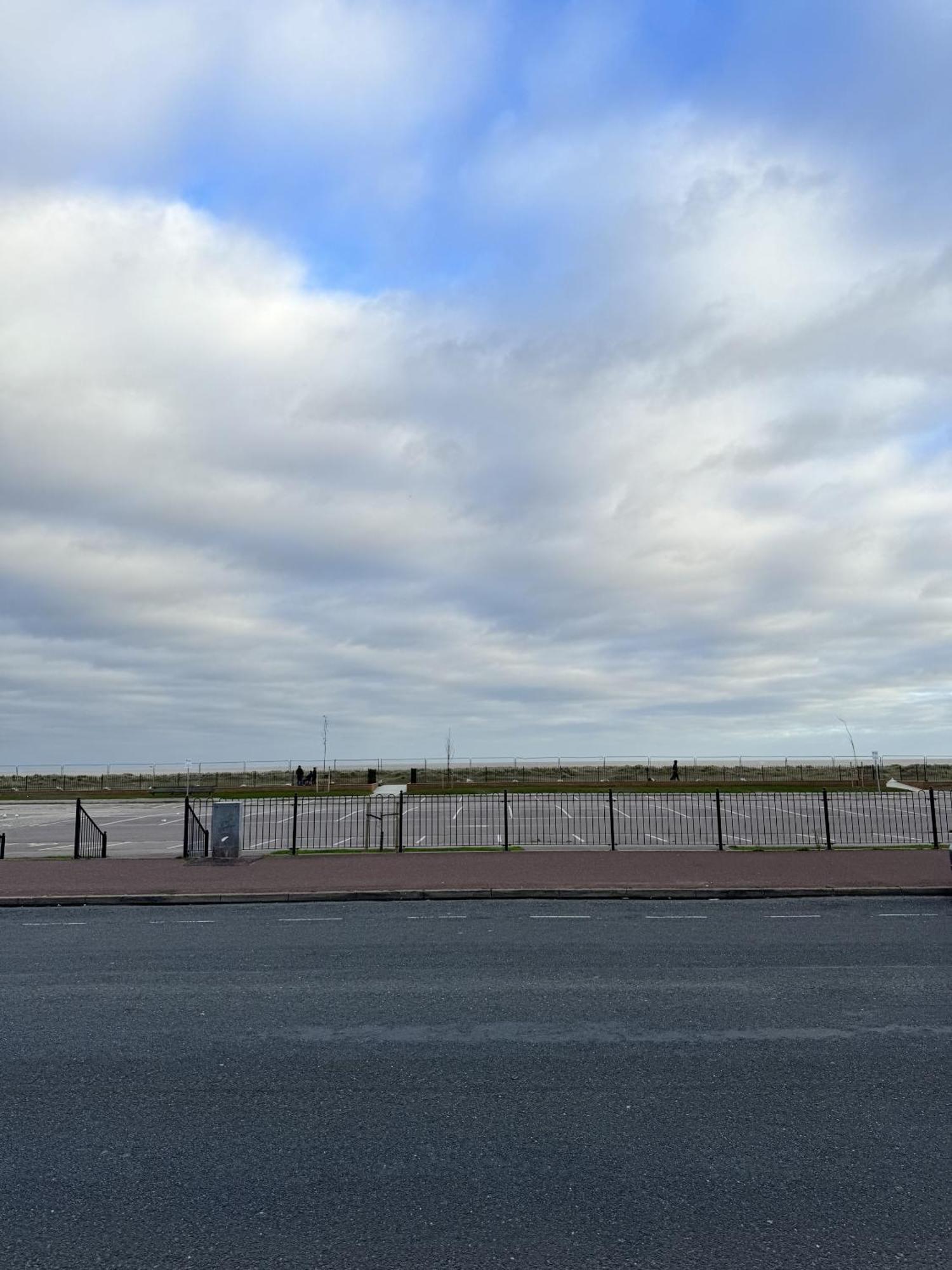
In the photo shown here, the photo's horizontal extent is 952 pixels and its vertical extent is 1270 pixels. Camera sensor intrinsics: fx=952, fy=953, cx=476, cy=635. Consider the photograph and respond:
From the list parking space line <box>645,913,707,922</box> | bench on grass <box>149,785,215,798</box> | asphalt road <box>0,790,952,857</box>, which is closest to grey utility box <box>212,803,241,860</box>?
asphalt road <box>0,790,952,857</box>

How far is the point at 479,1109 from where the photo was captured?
602 cm

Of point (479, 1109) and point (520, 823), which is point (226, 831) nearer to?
point (520, 823)

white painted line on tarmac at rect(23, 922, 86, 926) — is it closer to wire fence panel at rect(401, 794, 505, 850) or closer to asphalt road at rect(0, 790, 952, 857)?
asphalt road at rect(0, 790, 952, 857)

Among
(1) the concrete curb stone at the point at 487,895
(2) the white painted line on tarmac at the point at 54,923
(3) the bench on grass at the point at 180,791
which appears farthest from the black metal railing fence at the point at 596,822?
(3) the bench on grass at the point at 180,791

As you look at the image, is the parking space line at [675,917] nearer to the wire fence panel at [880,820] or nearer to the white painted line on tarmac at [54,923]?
the white painted line on tarmac at [54,923]

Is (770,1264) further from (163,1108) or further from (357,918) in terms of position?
(357,918)

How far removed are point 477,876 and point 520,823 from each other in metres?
14.9

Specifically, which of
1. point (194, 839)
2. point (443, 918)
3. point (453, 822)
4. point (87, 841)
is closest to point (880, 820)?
point (453, 822)

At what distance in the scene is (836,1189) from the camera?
480cm

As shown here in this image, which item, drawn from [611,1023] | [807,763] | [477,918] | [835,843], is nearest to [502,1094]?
[611,1023]

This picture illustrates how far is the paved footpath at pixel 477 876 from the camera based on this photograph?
A: 16.7 metres

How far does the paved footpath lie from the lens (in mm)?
16656

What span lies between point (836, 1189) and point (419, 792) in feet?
172

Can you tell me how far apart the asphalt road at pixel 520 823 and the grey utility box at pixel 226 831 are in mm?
3093
